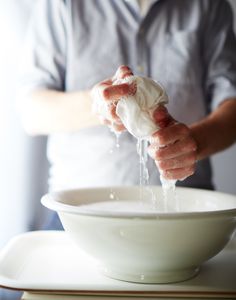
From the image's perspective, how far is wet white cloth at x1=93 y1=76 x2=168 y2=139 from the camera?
54 centimetres

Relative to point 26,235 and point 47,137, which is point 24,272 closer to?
point 26,235

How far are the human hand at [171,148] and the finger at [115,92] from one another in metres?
0.05

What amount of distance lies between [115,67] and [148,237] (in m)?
0.59

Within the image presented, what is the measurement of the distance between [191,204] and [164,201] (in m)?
0.03

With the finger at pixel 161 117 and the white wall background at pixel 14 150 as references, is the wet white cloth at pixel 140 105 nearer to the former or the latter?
the finger at pixel 161 117

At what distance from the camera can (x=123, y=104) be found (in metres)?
0.54

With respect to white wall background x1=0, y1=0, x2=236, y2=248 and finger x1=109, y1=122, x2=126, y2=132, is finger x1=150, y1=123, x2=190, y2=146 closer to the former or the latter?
finger x1=109, y1=122, x2=126, y2=132

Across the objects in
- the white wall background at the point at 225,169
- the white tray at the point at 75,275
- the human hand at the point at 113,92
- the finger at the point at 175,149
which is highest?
the human hand at the point at 113,92

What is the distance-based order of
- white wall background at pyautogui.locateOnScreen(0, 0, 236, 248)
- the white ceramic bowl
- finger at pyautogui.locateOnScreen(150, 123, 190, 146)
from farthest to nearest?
Answer: white wall background at pyautogui.locateOnScreen(0, 0, 236, 248)
finger at pyautogui.locateOnScreen(150, 123, 190, 146)
the white ceramic bowl

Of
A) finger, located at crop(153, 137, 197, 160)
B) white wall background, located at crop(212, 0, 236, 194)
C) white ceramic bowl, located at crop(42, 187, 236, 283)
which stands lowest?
white wall background, located at crop(212, 0, 236, 194)

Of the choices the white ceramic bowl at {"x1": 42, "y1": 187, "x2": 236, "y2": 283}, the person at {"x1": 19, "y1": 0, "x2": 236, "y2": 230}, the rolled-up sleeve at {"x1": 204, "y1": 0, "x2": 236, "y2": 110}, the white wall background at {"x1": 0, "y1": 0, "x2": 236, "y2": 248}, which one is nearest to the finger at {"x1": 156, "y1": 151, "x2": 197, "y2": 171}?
the white ceramic bowl at {"x1": 42, "y1": 187, "x2": 236, "y2": 283}

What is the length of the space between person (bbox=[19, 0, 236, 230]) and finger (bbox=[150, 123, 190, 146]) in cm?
33

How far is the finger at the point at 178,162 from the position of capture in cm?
60

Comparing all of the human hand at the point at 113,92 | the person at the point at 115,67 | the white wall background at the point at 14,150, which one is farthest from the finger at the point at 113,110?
the white wall background at the point at 14,150
